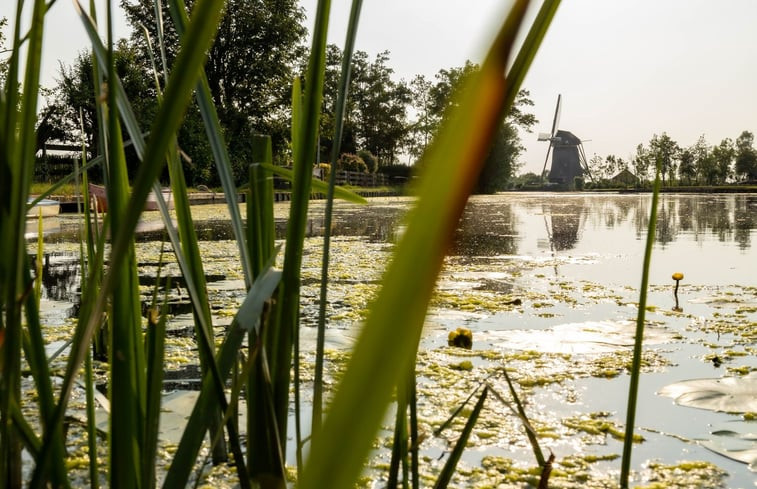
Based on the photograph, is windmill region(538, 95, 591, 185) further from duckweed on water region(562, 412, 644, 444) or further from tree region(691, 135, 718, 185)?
duckweed on water region(562, 412, 644, 444)

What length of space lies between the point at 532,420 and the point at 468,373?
34cm

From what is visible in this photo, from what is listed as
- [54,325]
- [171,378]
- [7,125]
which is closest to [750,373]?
[171,378]

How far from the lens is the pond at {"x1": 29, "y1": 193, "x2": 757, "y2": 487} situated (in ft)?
3.71

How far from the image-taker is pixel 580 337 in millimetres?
2051

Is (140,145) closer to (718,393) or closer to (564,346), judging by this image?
(718,393)

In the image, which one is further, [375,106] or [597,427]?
[375,106]

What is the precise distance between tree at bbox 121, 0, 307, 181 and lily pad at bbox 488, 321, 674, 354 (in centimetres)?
1773

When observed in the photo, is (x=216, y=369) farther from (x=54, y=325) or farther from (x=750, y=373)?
(x=54, y=325)

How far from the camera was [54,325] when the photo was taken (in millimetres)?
2152

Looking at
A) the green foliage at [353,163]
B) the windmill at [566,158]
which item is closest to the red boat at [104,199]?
the green foliage at [353,163]

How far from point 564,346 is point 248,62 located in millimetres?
19572

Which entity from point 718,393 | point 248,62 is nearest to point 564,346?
point 718,393

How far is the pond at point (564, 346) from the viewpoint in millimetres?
1130

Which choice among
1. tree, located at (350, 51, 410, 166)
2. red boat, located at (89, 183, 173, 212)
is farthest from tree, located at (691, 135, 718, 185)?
red boat, located at (89, 183, 173, 212)
